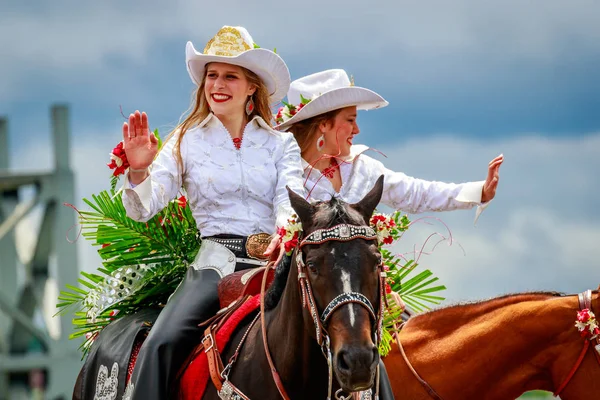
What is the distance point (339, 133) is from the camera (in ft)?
23.7

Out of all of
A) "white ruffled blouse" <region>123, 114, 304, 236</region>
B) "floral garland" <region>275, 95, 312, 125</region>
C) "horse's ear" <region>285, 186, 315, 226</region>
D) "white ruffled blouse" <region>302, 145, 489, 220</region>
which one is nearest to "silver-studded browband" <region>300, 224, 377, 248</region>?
"horse's ear" <region>285, 186, 315, 226</region>

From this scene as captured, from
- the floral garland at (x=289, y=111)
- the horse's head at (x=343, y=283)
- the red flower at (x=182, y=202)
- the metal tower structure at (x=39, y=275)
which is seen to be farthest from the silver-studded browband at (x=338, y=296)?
the metal tower structure at (x=39, y=275)

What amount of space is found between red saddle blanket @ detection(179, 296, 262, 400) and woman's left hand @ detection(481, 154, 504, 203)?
1926mm

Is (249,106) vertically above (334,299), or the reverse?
(249,106)

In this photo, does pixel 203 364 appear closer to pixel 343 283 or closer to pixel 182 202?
pixel 343 283

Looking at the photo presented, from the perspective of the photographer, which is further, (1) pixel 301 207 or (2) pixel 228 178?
(2) pixel 228 178

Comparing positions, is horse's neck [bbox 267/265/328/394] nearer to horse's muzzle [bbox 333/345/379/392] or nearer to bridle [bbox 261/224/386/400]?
bridle [bbox 261/224/386/400]

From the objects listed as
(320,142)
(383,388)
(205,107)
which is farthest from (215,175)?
(383,388)

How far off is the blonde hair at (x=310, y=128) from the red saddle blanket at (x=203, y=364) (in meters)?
1.89

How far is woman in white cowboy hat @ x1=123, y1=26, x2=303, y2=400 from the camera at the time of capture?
5.66 metres

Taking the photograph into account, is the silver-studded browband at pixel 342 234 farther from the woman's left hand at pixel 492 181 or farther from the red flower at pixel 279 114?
the red flower at pixel 279 114

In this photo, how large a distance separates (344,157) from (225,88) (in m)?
1.09

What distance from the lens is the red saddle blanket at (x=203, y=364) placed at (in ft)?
18.0

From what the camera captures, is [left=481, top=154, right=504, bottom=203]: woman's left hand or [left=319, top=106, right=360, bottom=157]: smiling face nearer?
[left=481, top=154, right=504, bottom=203]: woman's left hand
